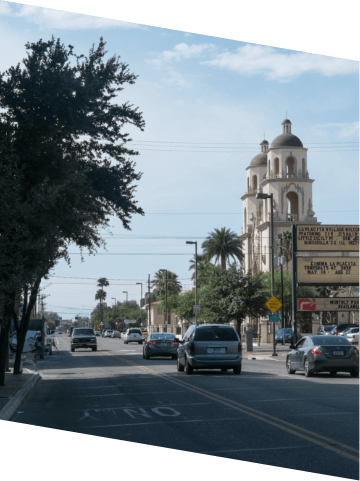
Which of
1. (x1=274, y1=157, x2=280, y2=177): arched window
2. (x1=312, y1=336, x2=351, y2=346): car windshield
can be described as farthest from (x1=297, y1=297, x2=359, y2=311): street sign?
(x1=274, y1=157, x2=280, y2=177): arched window

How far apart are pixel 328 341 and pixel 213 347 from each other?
146 inches

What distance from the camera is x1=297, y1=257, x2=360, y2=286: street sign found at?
35938 millimetres

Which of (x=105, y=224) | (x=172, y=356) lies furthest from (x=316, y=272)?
(x=105, y=224)

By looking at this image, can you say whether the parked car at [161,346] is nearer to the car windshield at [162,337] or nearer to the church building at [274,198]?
the car windshield at [162,337]

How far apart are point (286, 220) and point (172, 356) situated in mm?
38351

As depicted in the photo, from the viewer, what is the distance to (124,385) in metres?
19.8

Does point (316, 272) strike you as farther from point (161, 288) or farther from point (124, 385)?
point (161, 288)

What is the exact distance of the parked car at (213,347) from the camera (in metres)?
23.1

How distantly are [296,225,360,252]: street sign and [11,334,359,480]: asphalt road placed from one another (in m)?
14.6

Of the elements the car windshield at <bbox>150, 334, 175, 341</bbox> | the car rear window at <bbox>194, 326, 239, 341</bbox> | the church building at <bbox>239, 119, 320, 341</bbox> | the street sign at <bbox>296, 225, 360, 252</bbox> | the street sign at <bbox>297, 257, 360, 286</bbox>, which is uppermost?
the church building at <bbox>239, 119, 320, 341</bbox>

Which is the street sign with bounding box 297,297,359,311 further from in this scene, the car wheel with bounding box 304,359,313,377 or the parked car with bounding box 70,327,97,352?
the parked car with bounding box 70,327,97,352

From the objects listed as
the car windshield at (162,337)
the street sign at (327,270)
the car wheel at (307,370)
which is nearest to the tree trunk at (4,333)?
the car wheel at (307,370)

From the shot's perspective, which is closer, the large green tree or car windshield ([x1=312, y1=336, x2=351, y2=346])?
the large green tree

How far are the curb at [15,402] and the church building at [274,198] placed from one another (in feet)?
90.8
